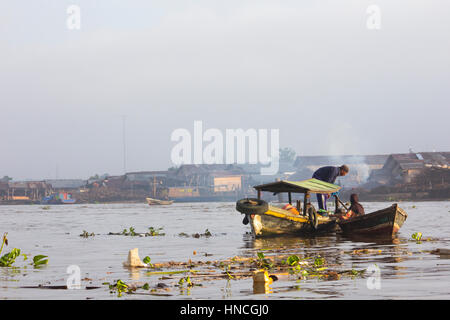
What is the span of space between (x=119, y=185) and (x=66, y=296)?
4075 inches

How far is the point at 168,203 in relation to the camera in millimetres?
95875

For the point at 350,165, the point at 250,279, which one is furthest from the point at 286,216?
the point at 350,165

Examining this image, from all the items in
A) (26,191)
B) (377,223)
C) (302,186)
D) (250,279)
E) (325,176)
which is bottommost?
(26,191)

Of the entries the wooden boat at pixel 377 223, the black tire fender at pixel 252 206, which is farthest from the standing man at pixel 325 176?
the black tire fender at pixel 252 206

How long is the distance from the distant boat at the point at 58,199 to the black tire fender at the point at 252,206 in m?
96.2

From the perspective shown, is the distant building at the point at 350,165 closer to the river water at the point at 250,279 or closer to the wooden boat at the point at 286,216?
the wooden boat at the point at 286,216

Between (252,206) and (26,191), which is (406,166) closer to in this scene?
(252,206)

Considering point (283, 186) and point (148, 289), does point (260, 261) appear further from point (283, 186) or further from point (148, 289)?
point (283, 186)

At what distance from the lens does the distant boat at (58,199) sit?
109 m

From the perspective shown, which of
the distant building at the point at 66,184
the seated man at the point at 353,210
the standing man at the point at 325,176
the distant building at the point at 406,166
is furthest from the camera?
the distant building at the point at 66,184

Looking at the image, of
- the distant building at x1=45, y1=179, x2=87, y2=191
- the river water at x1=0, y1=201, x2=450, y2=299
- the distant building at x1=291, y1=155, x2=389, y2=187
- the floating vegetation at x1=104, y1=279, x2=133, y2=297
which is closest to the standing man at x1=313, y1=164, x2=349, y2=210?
the river water at x1=0, y1=201, x2=450, y2=299

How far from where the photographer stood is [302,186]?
1736 cm

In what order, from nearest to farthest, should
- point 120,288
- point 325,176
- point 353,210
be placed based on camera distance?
point 120,288 < point 353,210 < point 325,176

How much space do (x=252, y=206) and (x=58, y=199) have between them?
96580 mm
